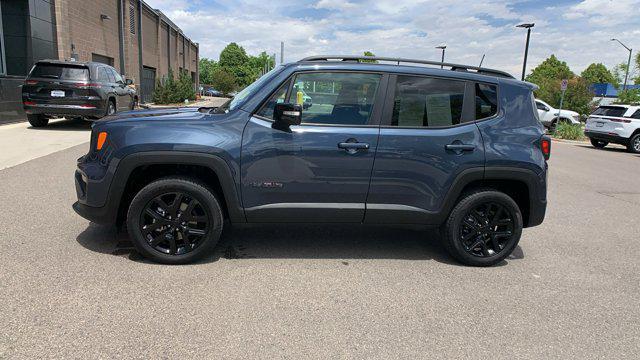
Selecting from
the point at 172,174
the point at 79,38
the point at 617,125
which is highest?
the point at 79,38

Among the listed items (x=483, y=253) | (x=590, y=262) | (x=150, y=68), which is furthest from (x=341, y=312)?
(x=150, y=68)

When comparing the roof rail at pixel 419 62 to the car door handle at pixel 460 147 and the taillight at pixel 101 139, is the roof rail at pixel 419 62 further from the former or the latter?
the taillight at pixel 101 139

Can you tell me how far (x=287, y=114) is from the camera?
377 cm

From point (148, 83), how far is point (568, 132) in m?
30.9

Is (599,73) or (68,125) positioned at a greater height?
(599,73)

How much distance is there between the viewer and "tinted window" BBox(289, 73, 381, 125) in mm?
4055

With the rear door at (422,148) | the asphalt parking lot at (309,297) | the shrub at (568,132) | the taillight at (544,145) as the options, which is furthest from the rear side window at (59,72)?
the shrub at (568,132)

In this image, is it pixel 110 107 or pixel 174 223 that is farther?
pixel 110 107

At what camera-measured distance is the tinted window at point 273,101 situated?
3.99m

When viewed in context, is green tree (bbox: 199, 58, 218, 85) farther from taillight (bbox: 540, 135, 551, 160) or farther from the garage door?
taillight (bbox: 540, 135, 551, 160)

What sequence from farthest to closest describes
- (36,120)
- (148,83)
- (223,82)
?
(223,82)
(148,83)
(36,120)

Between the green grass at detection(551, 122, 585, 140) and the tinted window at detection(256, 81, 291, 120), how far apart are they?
2184cm

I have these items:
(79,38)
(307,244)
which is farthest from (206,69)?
(307,244)

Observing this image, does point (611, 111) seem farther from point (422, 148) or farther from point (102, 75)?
point (102, 75)
